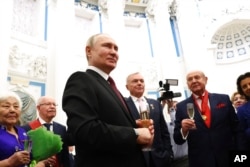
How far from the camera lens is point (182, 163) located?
3090 mm

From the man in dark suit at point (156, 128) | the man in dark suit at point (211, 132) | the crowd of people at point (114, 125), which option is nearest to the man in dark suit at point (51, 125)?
the crowd of people at point (114, 125)

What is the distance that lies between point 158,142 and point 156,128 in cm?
15

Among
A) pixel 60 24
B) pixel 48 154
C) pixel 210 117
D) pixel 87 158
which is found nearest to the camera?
pixel 87 158

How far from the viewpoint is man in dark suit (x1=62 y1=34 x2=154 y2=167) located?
4.11ft

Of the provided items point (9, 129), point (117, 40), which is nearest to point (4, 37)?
point (117, 40)

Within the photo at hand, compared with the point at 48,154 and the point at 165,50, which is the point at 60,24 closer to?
the point at 165,50

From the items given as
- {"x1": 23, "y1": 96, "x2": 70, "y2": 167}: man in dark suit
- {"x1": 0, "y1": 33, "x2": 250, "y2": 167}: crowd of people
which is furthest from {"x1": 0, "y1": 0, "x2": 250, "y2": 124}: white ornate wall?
{"x1": 0, "y1": 33, "x2": 250, "y2": 167}: crowd of people

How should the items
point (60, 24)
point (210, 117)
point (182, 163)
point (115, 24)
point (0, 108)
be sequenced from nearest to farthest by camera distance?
point (0, 108) → point (210, 117) → point (182, 163) → point (60, 24) → point (115, 24)

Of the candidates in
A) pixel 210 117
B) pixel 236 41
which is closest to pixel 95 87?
pixel 210 117

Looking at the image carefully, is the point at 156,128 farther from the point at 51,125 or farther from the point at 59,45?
the point at 59,45

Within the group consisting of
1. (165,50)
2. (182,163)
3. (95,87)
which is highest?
(165,50)

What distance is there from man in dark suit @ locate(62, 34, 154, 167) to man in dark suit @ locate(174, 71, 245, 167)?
3.03 ft

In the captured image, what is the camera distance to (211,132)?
2320mm

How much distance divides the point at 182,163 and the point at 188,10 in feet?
28.3
